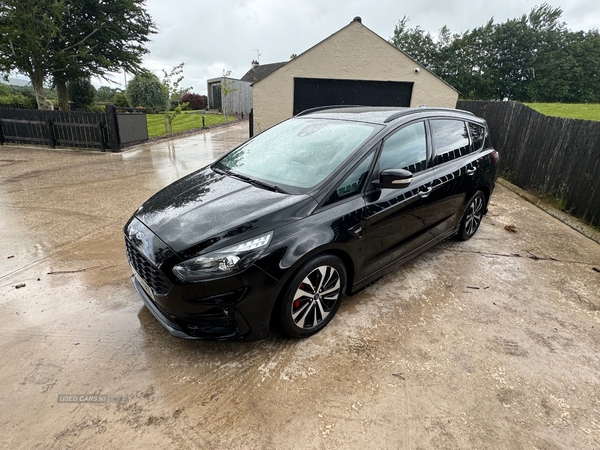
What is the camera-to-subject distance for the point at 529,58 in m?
43.6

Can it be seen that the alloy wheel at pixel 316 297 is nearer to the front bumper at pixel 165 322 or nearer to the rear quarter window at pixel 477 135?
the front bumper at pixel 165 322

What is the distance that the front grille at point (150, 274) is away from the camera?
2069mm

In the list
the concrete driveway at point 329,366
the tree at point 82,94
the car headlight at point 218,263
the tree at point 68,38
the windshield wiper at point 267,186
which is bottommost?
the concrete driveway at point 329,366

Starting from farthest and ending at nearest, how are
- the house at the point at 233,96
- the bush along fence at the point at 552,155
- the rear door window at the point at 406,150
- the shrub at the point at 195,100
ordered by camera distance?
the shrub at the point at 195,100, the house at the point at 233,96, the bush along fence at the point at 552,155, the rear door window at the point at 406,150

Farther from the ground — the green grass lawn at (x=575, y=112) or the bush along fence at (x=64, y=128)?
the green grass lawn at (x=575, y=112)

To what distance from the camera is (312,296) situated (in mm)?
2355

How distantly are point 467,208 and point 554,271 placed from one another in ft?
3.71

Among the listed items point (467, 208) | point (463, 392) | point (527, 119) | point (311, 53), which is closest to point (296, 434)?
point (463, 392)

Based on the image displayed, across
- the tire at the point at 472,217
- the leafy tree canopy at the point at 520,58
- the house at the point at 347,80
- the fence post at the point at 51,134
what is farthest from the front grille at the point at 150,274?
the leafy tree canopy at the point at 520,58

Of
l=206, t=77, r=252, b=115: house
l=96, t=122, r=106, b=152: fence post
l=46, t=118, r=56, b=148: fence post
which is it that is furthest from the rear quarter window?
l=206, t=77, r=252, b=115: house

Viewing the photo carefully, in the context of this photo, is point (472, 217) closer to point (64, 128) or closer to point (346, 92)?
point (346, 92)

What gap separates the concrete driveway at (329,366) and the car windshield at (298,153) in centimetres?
121

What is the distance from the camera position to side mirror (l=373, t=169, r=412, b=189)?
250 cm

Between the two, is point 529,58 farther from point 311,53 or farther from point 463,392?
point 463,392
